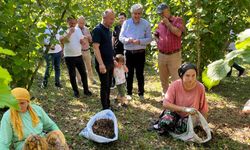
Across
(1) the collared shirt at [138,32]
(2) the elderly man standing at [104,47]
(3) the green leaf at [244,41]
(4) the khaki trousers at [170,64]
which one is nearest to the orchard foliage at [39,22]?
(2) the elderly man standing at [104,47]

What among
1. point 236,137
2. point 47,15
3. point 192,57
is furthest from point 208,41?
point 47,15

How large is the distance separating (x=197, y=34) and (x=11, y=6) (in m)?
2.67

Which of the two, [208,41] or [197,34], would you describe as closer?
[197,34]

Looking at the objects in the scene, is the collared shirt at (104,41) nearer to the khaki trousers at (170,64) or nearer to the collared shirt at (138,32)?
the collared shirt at (138,32)

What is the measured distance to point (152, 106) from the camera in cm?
610

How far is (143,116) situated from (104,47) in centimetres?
117

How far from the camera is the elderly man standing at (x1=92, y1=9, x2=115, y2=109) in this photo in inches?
198

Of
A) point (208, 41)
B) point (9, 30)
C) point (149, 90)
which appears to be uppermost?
point (9, 30)

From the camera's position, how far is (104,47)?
5148 mm

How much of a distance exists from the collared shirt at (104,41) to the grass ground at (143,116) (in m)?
0.86

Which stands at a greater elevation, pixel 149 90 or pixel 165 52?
pixel 165 52

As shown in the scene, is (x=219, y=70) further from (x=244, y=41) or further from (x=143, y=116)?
(x=143, y=116)

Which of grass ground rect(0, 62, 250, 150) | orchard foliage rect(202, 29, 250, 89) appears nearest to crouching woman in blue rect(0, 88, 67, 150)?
grass ground rect(0, 62, 250, 150)

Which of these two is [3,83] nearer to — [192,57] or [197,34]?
[197,34]
